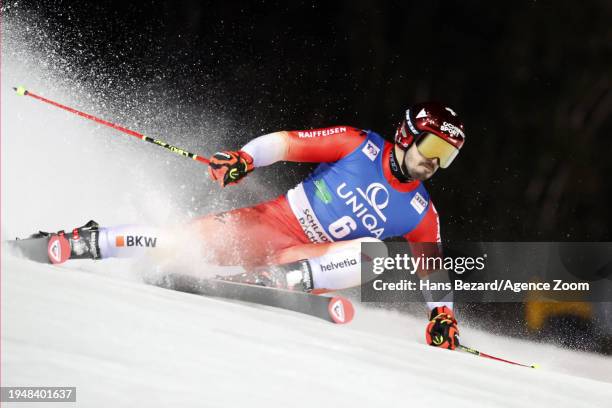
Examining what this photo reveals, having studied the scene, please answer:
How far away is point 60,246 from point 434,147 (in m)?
1.40

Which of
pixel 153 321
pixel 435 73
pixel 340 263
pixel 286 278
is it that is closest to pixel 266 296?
pixel 286 278

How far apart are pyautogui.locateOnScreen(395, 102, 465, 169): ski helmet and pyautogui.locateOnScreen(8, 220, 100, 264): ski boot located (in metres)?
1.22

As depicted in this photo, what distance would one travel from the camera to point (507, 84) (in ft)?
13.2

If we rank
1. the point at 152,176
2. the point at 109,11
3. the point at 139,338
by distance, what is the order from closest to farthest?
the point at 139,338 → the point at 152,176 → the point at 109,11

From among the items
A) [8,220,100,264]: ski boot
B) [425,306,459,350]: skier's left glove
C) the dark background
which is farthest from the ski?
the dark background

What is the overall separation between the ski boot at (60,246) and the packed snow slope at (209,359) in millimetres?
544

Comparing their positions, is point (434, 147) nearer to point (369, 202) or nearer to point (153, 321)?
point (369, 202)

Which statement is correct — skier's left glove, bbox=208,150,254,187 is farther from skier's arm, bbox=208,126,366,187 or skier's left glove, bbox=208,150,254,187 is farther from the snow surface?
the snow surface

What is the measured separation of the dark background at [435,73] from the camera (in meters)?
3.85

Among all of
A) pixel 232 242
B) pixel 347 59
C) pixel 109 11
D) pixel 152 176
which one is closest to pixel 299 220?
pixel 232 242

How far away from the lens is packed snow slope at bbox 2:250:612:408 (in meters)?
1.22

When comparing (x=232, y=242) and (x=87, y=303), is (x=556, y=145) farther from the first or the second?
(x=87, y=303)

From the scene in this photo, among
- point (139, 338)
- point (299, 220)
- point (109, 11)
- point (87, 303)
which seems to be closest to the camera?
point (139, 338)

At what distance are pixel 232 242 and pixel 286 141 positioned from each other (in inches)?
17.7
